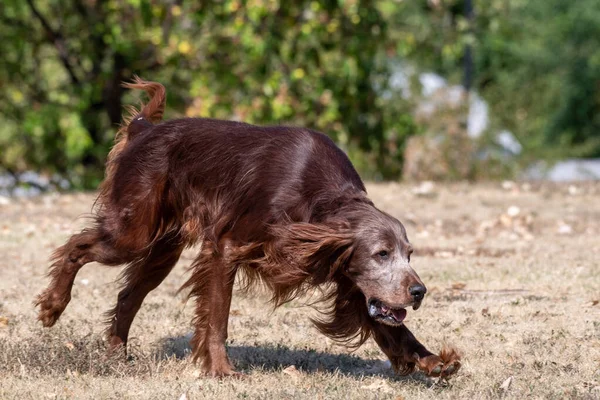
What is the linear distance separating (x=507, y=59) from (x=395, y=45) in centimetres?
2177

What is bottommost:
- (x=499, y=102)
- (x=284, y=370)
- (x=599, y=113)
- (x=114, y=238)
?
(x=599, y=113)

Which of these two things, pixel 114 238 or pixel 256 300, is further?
pixel 256 300

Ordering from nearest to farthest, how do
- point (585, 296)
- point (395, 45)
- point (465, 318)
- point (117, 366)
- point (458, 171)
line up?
point (117, 366), point (465, 318), point (585, 296), point (395, 45), point (458, 171)

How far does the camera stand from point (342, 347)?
6938 millimetres

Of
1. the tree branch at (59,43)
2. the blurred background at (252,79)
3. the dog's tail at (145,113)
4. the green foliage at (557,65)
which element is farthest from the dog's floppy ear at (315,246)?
the green foliage at (557,65)

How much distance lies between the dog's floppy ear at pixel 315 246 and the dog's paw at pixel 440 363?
26.9 inches

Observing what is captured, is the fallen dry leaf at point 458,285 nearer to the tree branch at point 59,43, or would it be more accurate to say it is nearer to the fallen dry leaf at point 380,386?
the fallen dry leaf at point 380,386

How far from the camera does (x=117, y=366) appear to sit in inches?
240

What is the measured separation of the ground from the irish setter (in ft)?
0.88

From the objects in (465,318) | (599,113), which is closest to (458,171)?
(465,318)

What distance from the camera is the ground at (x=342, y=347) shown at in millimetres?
5690

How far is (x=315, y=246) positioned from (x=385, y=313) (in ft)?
1.68

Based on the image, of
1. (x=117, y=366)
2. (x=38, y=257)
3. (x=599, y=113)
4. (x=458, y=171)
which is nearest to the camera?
(x=117, y=366)

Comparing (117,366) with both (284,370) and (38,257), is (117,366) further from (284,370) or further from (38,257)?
(38,257)
